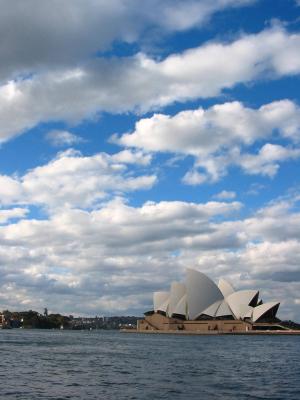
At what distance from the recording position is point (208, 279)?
9956cm

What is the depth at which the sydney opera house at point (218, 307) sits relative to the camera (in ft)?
332

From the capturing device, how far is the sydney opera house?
332 feet

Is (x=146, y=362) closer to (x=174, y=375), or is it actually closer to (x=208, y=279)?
(x=174, y=375)

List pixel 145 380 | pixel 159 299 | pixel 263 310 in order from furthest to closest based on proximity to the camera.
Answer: pixel 159 299 → pixel 263 310 → pixel 145 380

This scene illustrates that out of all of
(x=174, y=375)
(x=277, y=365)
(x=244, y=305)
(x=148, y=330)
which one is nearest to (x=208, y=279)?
(x=244, y=305)

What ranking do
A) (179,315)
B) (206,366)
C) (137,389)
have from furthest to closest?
1. (179,315)
2. (206,366)
3. (137,389)

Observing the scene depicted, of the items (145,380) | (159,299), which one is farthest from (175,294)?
(145,380)

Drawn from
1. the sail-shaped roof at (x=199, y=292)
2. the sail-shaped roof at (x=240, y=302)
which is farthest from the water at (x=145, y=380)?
the sail-shaped roof at (x=240, y=302)

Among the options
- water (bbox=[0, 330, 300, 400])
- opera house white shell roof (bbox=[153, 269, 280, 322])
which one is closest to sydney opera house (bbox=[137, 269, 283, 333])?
opera house white shell roof (bbox=[153, 269, 280, 322])

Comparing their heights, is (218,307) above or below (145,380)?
above

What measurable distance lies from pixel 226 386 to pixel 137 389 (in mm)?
3367

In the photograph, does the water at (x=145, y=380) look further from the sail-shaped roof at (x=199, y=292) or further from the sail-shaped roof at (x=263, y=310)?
the sail-shaped roof at (x=263, y=310)

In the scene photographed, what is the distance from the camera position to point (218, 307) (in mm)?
103438

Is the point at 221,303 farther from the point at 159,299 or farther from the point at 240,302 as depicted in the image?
the point at 159,299
